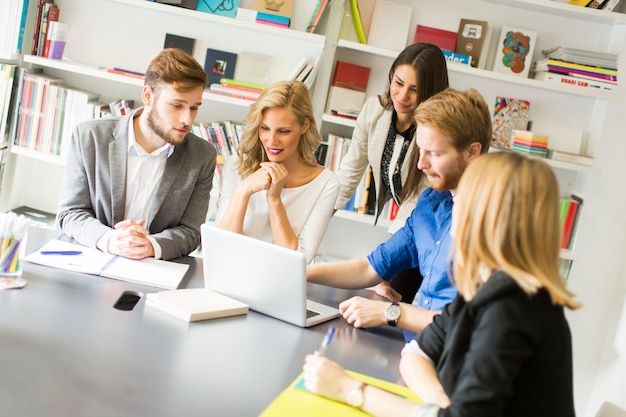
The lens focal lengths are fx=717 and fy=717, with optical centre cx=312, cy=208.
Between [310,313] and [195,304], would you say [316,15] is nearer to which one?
[310,313]

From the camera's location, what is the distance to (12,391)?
117 centimetres

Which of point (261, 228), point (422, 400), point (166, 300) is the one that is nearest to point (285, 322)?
point (166, 300)

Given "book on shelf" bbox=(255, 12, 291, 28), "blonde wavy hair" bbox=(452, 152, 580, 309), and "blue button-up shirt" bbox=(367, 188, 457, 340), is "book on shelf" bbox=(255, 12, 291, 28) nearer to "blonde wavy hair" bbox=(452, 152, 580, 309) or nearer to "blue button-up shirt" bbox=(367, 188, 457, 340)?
"blue button-up shirt" bbox=(367, 188, 457, 340)

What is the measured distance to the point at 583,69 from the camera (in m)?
3.36

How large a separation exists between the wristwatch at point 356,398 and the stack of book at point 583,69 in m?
2.43

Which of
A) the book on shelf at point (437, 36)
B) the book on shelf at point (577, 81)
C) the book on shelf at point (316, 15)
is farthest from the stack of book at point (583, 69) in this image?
the book on shelf at point (316, 15)

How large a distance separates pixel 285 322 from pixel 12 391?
2.46 feet

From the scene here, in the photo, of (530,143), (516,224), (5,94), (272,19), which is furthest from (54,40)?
(516,224)

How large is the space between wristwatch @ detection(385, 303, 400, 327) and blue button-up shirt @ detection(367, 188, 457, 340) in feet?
0.60

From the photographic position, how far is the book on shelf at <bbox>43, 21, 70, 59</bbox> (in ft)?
11.4

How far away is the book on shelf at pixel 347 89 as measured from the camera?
11.4 ft

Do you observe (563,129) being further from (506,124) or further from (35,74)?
(35,74)

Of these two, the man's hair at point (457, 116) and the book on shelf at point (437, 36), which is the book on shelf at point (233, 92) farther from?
the man's hair at point (457, 116)

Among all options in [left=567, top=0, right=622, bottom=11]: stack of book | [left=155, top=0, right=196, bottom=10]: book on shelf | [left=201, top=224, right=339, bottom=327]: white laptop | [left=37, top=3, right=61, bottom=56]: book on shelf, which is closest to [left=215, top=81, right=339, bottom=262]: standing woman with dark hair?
[left=201, top=224, right=339, bottom=327]: white laptop
